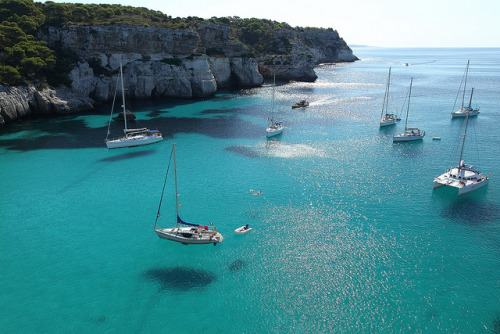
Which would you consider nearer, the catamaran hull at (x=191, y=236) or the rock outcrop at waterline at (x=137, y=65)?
the catamaran hull at (x=191, y=236)

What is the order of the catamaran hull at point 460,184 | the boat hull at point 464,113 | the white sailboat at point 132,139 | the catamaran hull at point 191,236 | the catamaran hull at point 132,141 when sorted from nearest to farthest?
the catamaran hull at point 191,236 → the catamaran hull at point 460,184 → the catamaran hull at point 132,141 → the white sailboat at point 132,139 → the boat hull at point 464,113

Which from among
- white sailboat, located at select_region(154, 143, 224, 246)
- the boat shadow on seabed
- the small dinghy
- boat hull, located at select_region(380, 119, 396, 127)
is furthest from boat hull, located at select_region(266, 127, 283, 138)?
white sailboat, located at select_region(154, 143, 224, 246)

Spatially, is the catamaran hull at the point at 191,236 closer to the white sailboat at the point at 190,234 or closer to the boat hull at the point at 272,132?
the white sailboat at the point at 190,234

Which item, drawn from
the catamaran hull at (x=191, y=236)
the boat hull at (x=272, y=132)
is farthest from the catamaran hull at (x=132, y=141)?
the catamaran hull at (x=191, y=236)

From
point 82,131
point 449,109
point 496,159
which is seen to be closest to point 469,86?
point 449,109


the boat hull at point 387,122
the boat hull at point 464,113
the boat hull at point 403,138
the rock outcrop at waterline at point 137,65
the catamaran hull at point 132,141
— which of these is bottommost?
the catamaran hull at point 132,141

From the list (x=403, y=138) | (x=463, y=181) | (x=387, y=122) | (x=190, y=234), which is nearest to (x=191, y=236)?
(x=190, y=234)
